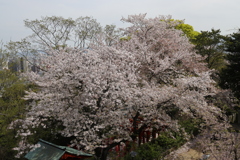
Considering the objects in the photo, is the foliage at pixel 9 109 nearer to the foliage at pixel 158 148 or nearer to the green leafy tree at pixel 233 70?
the foliage at pixel 158 148

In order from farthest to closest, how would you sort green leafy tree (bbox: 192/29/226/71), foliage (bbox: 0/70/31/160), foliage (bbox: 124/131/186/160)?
green leafy tree (bbox: 192/29/226/71) < foliage (bbox: 124/131/186/160) < foliage (bbox: 0/70/31/160)

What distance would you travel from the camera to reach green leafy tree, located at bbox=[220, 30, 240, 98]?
45.1 ft

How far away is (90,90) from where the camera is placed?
21.6 ft

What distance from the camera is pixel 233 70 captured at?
1406 cm

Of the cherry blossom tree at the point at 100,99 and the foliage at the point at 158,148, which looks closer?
the cherry blossom tree at the point at 100,99

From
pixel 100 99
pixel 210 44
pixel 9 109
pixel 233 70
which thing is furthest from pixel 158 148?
pixel 210 44

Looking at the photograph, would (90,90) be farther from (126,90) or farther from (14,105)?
(14,105)

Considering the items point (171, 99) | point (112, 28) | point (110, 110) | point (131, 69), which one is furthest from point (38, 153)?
point (112, 28)

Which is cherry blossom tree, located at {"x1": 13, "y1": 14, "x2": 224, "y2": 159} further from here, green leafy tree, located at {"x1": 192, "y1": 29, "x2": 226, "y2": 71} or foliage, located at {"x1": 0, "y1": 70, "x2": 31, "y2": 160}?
green leafy tree, located at {"x1": 192, "y1": 29, "x2": 226, "y2": 71}

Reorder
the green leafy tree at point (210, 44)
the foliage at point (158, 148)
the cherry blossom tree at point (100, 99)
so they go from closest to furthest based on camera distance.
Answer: the cherry blossom tree at point (100, 99)
the foliage at point (158, 148)
the green leafy tree at point (210, 44)

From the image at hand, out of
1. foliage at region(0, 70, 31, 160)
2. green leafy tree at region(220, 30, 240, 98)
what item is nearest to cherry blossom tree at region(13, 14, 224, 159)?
foliage at region(0, 70, 31, 160)

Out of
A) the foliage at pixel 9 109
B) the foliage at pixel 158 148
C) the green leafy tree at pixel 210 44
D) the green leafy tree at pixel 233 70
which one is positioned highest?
the green leafy tree at pixel 210 44

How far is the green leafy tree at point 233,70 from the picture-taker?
13758 millimetres

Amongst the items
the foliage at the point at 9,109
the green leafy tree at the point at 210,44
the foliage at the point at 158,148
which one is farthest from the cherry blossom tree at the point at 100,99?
the green leafy tree at the point at 210,44
